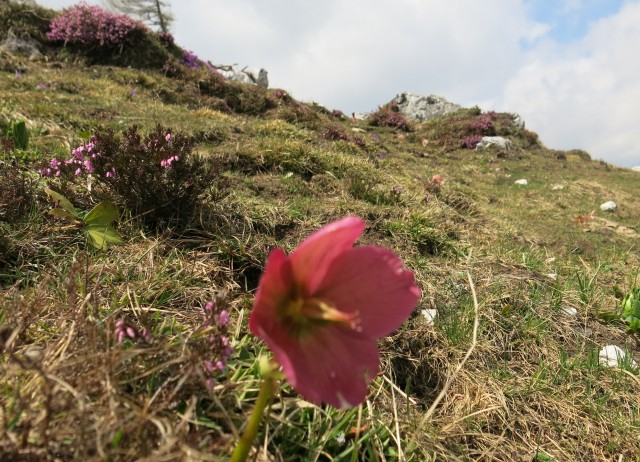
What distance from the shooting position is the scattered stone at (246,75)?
65.9 ft

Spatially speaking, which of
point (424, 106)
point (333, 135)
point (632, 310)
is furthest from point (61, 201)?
point (424, 106)

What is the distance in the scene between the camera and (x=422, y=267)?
294 centimetres

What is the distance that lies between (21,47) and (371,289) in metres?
11.7

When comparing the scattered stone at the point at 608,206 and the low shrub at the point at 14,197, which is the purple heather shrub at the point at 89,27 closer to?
the low shrub at the point at 14,197

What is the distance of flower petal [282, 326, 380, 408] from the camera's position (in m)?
0.74

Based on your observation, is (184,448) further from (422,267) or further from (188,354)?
(422,267)

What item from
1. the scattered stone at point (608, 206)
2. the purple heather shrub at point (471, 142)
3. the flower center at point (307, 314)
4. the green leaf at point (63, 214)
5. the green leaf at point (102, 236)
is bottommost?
the green leaf at point (102, 236)

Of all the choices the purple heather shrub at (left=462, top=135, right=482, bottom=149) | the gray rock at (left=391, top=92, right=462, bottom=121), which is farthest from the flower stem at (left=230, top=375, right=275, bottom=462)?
the gray rock at (left=391, top=92, right=462, bottom=121)

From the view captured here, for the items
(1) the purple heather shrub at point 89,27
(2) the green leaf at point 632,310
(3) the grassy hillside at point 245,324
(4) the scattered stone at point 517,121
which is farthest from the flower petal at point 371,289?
(4) the scattered stone at point 517,121

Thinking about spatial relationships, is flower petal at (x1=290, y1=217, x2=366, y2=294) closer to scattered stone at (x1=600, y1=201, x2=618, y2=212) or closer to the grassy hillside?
the grassy hillside

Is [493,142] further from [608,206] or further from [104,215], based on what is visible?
[104,215]

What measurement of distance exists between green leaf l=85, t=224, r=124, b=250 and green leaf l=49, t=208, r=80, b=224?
0.27 feet

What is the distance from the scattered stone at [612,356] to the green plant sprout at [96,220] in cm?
264

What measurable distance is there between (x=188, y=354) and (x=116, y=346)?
18cm
